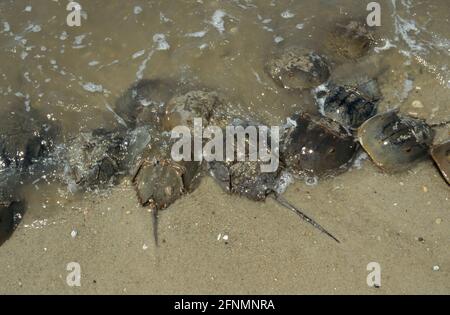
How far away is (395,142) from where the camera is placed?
3832mm

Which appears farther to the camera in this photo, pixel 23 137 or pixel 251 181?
pixel 23 137

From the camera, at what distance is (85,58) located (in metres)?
4.95

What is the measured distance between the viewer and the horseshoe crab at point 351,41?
185 inches

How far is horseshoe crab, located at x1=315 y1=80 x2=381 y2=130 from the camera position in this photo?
13.5 ft

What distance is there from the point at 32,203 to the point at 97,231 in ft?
2.13

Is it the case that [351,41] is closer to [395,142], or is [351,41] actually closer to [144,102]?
[395,142]

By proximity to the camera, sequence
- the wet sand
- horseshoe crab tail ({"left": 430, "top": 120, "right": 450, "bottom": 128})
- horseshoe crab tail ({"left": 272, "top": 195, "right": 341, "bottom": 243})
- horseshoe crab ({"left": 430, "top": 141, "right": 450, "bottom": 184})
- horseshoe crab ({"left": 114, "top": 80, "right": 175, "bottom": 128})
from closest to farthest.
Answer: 1. the wet sand
2. horseshoe crab tail ({"left": 272, "top": 195, "right": 341, "bottom": 243})
3. horseshoe crab ({"left": 430, "top": 141, "right": 450, "bottom": 184})
4. horseshoe crab tail ({"left": 430, "top": 120, "right": 450, "bottom": 128})
5. horseshoe crab ({"left": 114, "top": 80, "right": 175, "bottom": 128})

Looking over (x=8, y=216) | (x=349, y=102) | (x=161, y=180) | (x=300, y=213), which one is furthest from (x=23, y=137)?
(x=349, y=102)

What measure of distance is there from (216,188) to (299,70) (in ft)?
4.57

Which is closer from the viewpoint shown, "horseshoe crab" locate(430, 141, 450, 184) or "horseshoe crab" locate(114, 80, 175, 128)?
"horseshoe crab" locate(430, 141, 450, 184)

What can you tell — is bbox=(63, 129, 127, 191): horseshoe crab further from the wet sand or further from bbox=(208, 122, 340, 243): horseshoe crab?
bbox=(208, 122, 340, 243): horseshoe crab

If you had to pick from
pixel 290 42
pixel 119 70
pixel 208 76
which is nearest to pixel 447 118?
pixel 290 42

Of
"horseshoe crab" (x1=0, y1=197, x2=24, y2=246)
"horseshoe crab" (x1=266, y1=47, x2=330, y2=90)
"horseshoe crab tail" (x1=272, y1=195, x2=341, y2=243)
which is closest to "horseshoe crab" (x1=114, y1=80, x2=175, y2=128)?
"horseshoe crab" (x1=266, y1=47, x2=330, y2=90)

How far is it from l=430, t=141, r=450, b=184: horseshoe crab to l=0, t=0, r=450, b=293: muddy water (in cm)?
9
